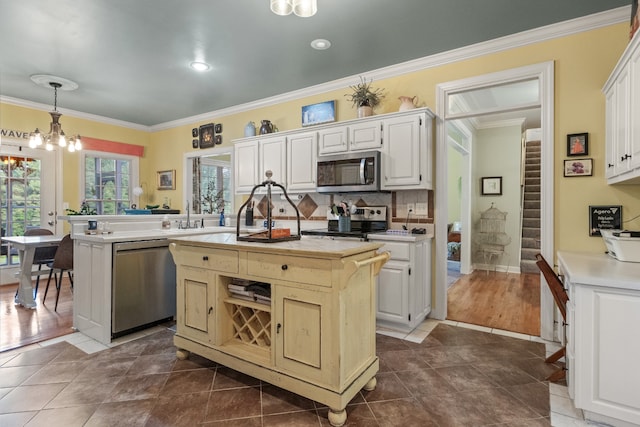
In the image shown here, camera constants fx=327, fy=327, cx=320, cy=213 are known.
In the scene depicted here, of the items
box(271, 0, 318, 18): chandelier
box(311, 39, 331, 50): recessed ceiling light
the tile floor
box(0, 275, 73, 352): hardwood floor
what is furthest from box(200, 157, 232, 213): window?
box(271, 0, 318, 18): chandelier

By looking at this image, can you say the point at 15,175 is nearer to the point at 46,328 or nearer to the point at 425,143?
the point at 46,328

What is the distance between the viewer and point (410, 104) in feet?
11.2

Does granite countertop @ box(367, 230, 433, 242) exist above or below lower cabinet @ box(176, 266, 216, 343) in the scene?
above

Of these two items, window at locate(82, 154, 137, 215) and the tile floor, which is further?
window at locate(82, 154, 137, 215)

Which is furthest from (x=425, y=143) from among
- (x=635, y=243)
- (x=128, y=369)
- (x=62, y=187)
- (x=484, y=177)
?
(x=62, y=187)

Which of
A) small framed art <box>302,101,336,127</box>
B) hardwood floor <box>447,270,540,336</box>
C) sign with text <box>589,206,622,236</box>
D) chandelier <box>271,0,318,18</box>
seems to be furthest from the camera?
small framed art <box>302,101,336,127</box>

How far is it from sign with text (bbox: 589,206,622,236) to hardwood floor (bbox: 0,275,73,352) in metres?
4.72

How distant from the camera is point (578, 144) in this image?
9.04ft

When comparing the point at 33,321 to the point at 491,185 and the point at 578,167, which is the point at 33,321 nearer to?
the point at 578,167

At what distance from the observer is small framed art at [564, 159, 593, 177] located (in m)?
2.72

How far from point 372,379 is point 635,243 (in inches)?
74.2

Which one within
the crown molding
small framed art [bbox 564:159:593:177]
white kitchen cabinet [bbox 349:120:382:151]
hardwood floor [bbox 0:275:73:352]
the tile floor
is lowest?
the tile floor

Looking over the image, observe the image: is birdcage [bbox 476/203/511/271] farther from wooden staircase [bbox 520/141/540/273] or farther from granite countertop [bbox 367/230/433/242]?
granite countertop [bbox 367/230/433/242]

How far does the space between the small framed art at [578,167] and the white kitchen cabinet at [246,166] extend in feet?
11.1
